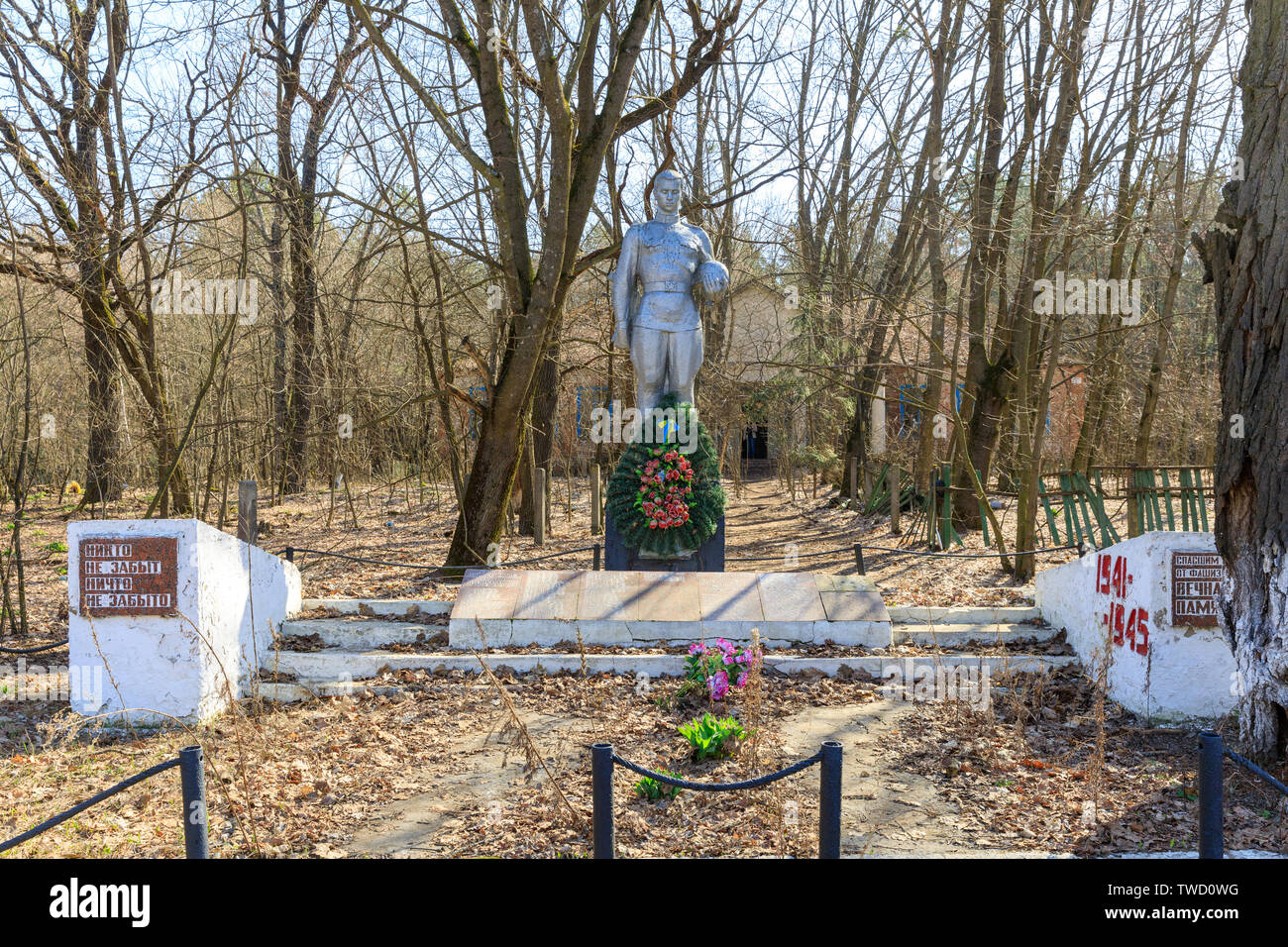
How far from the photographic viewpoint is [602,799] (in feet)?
12.3

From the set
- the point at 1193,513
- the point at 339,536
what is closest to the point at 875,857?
the point at 1193,513

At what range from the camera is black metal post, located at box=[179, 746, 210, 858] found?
3.65 metres

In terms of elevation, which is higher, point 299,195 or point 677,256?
point 299,195

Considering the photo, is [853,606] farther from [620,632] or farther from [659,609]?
[620,632]

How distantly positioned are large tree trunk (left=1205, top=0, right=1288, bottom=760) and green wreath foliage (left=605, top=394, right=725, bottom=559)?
485cm

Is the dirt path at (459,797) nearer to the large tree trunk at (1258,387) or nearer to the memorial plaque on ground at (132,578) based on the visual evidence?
the memorial plaque on ground at (132,578)

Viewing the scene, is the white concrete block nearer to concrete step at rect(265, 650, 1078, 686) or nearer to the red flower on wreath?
concrete step at rect(265, 650, 1078, 686)

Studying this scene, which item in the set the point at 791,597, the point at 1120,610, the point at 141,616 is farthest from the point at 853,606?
the point at 141,616

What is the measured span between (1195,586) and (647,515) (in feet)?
15.4

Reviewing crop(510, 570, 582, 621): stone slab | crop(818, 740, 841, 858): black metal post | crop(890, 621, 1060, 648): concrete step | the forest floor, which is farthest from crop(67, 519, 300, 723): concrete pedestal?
crop(890, 621, 1060, 648): concrete step

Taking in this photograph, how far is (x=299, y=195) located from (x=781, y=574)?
6.93 metres

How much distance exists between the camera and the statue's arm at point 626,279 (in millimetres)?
9930

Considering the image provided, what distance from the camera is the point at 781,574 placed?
8664mm
